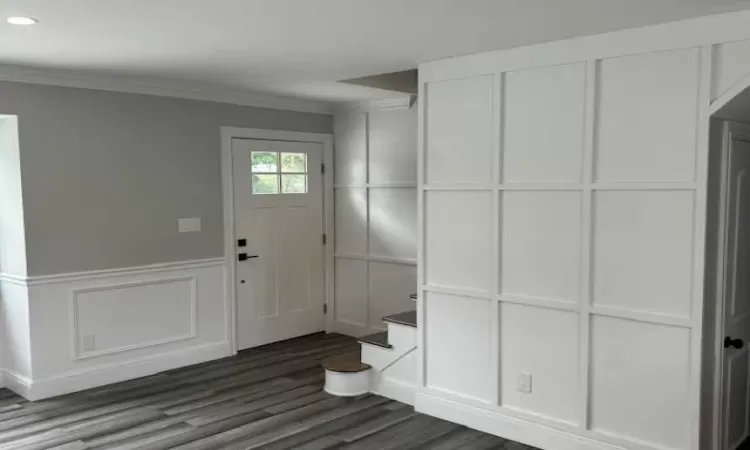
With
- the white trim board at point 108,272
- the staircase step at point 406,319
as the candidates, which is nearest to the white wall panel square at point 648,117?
the staircase step at point 406,319

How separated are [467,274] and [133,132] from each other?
287 cm

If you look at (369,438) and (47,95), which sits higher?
(47,95)

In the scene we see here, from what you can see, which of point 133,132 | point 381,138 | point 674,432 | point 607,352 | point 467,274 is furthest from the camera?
point 381,138

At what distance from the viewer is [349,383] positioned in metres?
4.62

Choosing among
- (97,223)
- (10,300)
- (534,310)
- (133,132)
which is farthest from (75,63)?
(534,310)

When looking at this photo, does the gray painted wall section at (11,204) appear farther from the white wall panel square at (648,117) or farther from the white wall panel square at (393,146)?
the white wall panel square at (648,117)

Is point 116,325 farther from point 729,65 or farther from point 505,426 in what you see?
point 729,65

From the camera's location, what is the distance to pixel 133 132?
4.96m

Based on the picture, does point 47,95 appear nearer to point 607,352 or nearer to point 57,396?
point 57,396

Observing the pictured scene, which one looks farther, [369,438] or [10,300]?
[10,300]

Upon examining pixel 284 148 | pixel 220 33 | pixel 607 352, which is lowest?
pixel 607 352

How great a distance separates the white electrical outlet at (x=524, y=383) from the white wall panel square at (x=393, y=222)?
209cm

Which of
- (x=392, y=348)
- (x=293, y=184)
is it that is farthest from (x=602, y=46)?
(x=293, y=184)

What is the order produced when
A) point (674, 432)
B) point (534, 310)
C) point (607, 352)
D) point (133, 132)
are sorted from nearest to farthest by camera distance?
point (674, 432), point (607, 352), point (534, 310), point (133, 132)
